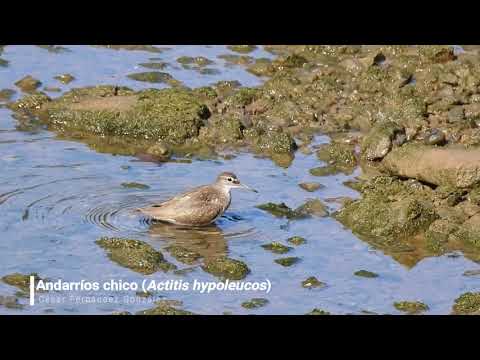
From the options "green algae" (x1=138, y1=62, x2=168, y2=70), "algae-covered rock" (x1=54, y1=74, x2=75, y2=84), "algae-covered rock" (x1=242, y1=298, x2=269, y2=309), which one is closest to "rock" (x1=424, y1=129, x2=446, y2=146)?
"green algae" (x1=138, y1=62, x2=168, y2=70)

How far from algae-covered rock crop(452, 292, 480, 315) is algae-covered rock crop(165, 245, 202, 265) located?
3.58 meters

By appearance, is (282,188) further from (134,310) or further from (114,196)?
(134,310)

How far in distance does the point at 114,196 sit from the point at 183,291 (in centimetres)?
352

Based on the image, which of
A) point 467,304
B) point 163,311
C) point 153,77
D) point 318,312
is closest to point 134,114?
point 153,77

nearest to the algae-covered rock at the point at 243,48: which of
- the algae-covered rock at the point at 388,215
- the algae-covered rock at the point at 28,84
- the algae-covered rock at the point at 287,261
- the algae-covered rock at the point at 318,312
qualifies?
the algae-covered rock at the point at 28,84

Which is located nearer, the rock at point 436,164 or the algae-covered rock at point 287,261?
the algae-covered rock at point 287,261

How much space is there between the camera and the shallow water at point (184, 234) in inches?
554

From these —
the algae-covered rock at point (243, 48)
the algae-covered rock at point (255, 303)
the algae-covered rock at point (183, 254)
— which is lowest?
the algae-covered rock at point (255, 303)

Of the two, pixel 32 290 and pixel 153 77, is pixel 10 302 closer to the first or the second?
pixel 32 290

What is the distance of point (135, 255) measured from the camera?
14734mm

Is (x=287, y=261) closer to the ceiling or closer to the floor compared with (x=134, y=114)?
closer to the floor

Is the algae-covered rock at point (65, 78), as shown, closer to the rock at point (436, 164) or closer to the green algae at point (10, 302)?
the rock at point (436, 164)

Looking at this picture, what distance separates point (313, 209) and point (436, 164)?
2182 mm

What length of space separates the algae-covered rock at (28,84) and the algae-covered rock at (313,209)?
23.7 feet
